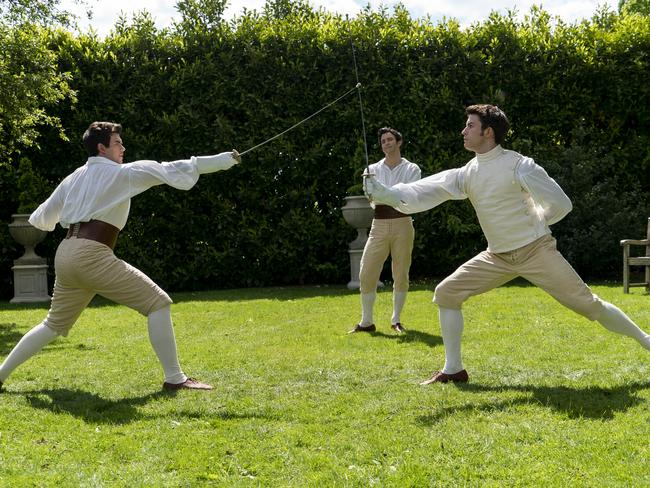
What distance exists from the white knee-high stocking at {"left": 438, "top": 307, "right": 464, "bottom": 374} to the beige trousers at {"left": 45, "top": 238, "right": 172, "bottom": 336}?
Answer: 6.44ft

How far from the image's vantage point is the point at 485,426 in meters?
4.15

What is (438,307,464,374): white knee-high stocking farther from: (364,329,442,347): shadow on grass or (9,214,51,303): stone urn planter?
(9,214,51,303): stone urn planter

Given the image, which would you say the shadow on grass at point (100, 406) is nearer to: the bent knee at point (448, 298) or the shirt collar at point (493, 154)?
the bent knee at point (448, 298)

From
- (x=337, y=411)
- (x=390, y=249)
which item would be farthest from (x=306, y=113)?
(x=337, y=411)

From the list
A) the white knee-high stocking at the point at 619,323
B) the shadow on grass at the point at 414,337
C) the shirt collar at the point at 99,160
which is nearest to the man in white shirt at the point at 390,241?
the shadow on grass at the point at 414,337

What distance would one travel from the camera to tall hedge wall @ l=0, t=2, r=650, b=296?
1242 cm

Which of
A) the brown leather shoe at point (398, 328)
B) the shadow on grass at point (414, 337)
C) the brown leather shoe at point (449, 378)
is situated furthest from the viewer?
the brown leather shoe at point (398, 328)

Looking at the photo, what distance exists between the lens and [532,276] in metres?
5.19

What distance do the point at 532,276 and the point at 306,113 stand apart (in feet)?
25.9

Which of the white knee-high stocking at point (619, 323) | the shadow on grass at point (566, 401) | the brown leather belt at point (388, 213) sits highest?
the brown leather belt at point (388, 213)

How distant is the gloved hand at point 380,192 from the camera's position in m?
5.21

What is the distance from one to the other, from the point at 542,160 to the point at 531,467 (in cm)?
968

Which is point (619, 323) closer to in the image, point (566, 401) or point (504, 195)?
point (566, 401)

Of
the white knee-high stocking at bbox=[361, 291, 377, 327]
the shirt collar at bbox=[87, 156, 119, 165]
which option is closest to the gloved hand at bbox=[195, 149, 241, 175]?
the shirt collar at bbox=[87, 156, 119, 165]
